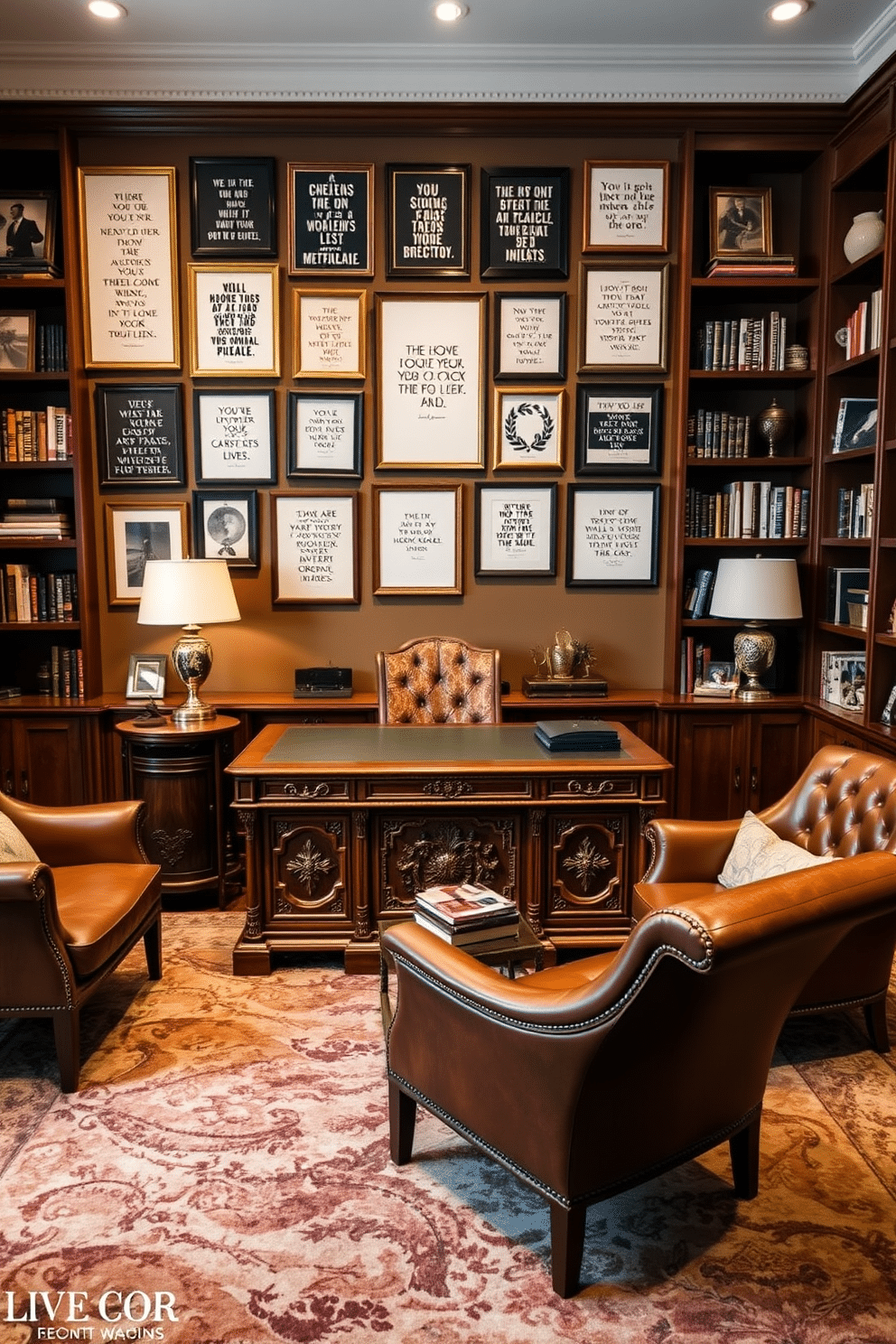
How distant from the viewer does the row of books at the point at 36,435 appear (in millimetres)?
4562

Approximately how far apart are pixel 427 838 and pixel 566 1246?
65.9 inches

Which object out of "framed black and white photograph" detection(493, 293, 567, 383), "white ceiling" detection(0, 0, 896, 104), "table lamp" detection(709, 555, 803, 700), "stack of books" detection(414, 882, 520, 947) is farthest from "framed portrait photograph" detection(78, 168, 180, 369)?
"stack of books" detection(414, 882, 520, 947)

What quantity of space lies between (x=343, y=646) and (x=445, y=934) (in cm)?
251

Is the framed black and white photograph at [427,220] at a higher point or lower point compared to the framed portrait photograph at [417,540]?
higher

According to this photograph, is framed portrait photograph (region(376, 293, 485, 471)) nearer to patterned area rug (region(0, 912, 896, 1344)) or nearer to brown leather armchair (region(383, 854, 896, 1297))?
patterned area rug (region(0, 912, 896, 1344))

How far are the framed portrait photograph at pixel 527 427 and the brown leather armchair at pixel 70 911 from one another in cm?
244

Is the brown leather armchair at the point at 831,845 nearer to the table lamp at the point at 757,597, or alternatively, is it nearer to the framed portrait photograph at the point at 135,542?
the table lamp at the point at 757,597

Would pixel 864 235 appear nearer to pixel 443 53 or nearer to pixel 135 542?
pixel 443 53

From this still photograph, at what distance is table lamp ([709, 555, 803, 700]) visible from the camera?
4414 millimetres

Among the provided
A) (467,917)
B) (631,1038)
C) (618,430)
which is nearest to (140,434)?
(618,430)

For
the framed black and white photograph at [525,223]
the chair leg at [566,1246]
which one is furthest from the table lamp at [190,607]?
the chair leg at [566,1246]

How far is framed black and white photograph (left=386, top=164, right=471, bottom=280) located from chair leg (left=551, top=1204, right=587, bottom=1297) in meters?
3.99

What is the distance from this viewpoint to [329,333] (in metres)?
4.73

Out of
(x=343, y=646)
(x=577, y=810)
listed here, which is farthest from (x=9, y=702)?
(x=577, y=810)
